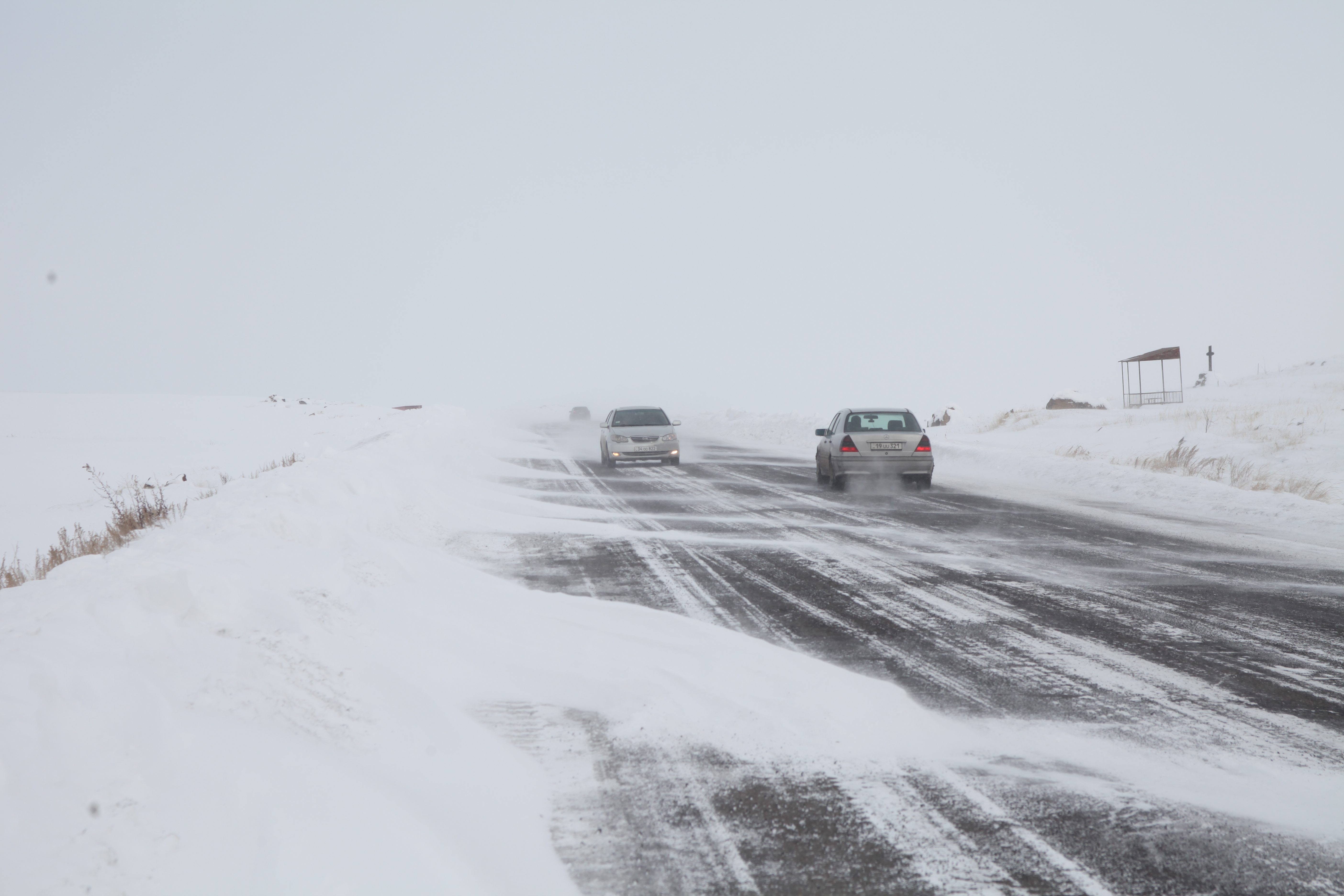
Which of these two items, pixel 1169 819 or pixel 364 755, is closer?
pixel 1169 819

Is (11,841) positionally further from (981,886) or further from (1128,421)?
(1128,421)

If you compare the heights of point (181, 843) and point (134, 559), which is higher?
point (134, 559)

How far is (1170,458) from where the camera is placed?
18.8m

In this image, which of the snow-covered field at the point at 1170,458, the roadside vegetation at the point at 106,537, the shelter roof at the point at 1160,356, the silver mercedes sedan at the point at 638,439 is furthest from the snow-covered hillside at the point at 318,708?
the shelter roof at the point at 1160,356

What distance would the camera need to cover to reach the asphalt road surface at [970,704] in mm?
2967

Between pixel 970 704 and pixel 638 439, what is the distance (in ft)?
54.9

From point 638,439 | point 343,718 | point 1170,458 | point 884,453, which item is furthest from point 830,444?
point 343,718

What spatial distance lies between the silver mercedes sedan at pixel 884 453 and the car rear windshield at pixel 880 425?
0.01 meters

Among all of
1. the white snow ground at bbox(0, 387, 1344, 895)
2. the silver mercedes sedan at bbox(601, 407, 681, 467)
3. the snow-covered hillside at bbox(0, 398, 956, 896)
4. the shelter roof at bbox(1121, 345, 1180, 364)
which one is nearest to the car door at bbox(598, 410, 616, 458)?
the silver mercedes sedan at bbox(601, 407, 681, 467)

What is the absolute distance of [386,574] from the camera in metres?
6.60

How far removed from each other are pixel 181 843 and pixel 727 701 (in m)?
2.67

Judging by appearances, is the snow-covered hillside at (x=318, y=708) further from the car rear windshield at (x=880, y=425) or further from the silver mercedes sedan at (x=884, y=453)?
the car rear windshield at (x=880, y=425)

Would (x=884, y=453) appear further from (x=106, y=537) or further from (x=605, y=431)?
(x=106, y=537)

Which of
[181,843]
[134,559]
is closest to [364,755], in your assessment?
[181,843]
